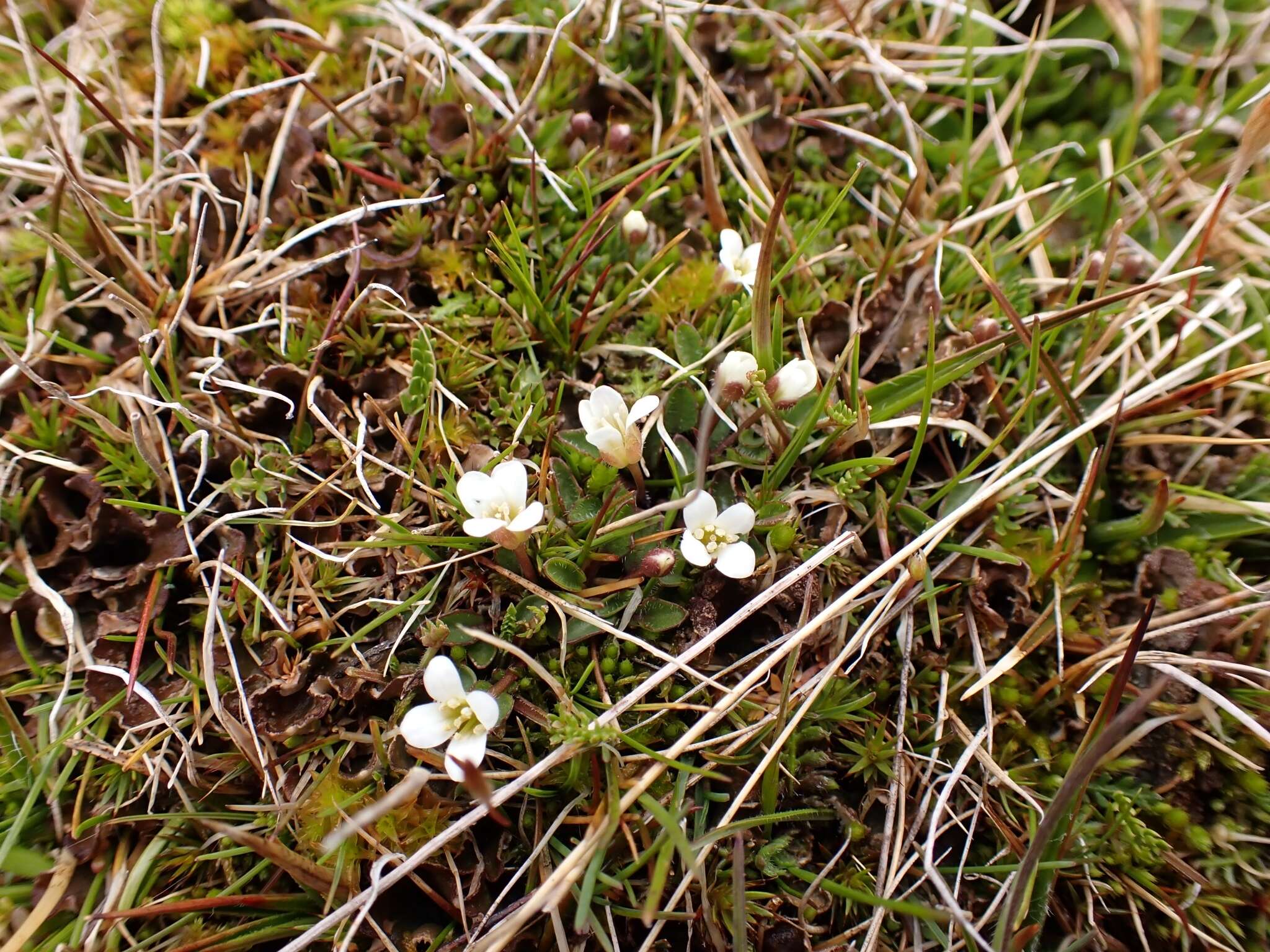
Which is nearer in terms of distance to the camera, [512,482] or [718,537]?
[512,482]

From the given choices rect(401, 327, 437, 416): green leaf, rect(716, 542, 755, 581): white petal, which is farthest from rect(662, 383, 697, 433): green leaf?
rect(401, 327, 437, 416): green leaf

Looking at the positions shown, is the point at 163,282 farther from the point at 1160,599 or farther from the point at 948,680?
the point at 1160,599

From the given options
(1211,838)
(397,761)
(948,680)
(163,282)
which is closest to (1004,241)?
(948,680)

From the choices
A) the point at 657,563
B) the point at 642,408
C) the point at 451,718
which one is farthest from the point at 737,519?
the point at 451,718

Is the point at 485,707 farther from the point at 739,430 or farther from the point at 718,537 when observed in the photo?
the point at 739,430

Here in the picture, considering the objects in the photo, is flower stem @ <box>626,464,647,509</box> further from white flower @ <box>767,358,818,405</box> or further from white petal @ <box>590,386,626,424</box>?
white flower @ <box>767,358,818,405</box>

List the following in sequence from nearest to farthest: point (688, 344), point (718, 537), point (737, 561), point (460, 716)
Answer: point (460, 716), point (737, 561), point (718, 537), point (688, 344)

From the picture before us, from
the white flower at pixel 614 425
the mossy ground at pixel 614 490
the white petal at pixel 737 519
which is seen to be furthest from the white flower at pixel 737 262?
the white petal at pixel 737 519
